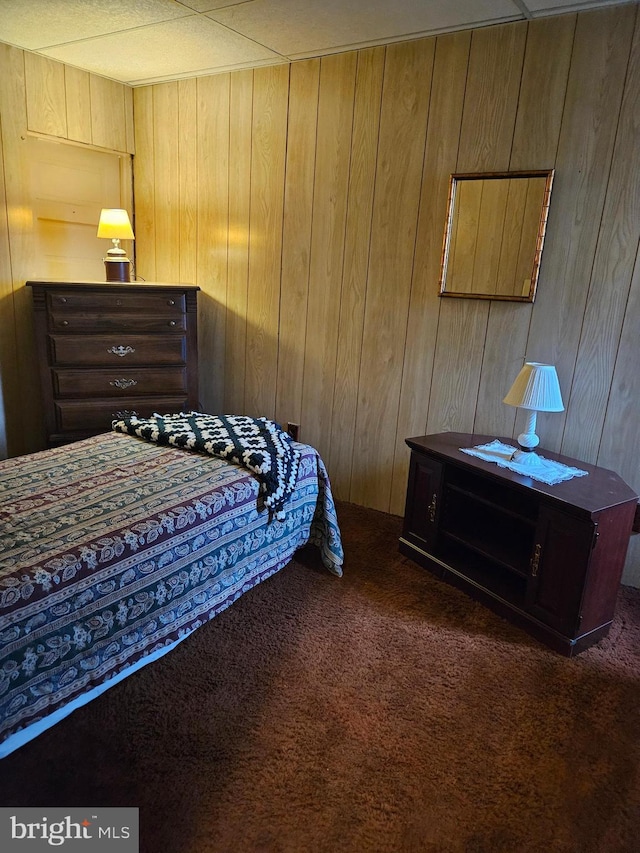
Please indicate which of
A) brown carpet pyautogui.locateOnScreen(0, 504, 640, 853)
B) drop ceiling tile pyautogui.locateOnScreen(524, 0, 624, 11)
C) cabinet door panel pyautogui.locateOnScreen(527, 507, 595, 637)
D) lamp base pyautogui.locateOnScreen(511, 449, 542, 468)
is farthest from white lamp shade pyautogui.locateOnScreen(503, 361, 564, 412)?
drop ceiling tile pyautogui.locateOnScreen(524, 0, 624, 11)

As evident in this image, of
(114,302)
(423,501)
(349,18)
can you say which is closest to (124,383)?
(114,302)

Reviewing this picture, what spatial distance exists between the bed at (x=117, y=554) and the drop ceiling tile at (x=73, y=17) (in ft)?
6.25

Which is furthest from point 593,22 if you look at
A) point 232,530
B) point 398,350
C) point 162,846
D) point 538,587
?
point 162,846

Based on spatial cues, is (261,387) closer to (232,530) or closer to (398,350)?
(398,350)

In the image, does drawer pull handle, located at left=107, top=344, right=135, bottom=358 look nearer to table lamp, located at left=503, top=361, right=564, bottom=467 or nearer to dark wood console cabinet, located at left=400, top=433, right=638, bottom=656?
dark wood console cabinet, located at left=400, top=433, right=638, bottom=656

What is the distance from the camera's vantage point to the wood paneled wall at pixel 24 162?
3139 millimetres

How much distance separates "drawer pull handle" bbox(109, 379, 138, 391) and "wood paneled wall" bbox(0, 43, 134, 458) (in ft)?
1.91

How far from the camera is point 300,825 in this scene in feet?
4.67

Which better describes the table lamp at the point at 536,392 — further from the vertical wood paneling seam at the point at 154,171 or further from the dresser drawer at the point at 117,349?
the vertical wood paneling seam at the point at 154,171

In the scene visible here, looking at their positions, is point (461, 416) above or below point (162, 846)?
above

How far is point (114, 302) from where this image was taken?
318cm

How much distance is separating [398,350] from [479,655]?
1.58 meters

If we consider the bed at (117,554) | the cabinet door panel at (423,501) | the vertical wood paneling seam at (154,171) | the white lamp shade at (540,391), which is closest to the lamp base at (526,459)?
the white lamp shade at (540,391)

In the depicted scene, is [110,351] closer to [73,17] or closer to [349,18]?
[73,17]
